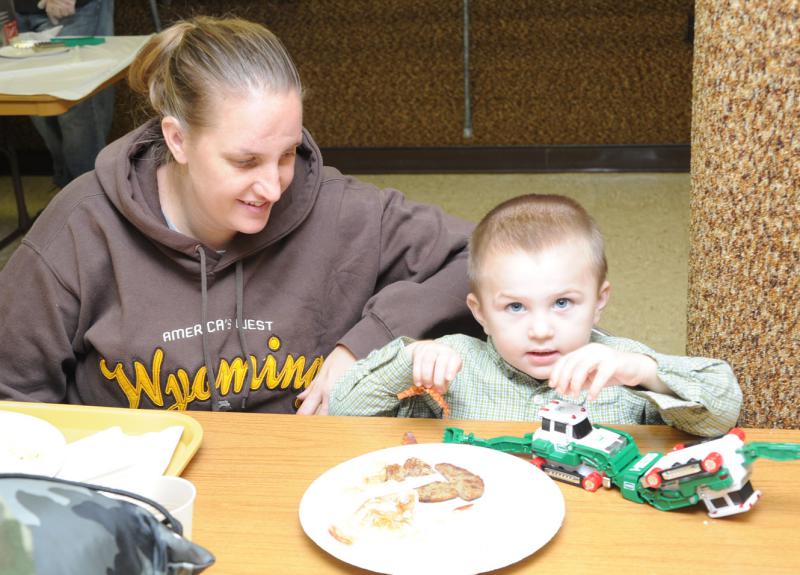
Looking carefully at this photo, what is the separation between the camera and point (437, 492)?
106 cm

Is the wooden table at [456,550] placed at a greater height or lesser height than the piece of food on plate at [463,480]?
lesser

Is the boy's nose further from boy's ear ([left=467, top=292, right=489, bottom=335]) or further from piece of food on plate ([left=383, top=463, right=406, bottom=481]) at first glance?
piece of food on plate ([left=383, top=463, right=406, bottom=481])

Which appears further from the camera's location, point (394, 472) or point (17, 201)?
point (17, 201)

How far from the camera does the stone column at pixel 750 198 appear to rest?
117 cm

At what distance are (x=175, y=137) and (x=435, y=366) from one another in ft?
2.06

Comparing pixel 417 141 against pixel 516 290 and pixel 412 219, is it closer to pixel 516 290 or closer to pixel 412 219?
pixel 412 219

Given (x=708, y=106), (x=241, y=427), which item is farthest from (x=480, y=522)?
(x=708, y=106)

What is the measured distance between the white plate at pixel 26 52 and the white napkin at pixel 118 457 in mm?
2374

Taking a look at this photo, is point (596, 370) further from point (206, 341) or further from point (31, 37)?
point (31, 37)

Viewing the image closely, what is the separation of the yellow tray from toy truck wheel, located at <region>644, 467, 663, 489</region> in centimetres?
55

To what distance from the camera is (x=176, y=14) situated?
4816 millimetres

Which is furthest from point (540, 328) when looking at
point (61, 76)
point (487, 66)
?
point (487, 66)

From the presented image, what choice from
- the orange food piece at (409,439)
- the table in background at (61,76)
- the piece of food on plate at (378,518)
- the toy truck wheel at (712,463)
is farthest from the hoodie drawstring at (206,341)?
the table in background at (61,76)

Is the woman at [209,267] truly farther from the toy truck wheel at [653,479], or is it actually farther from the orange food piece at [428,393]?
the toy truck wheel at [653,479]
